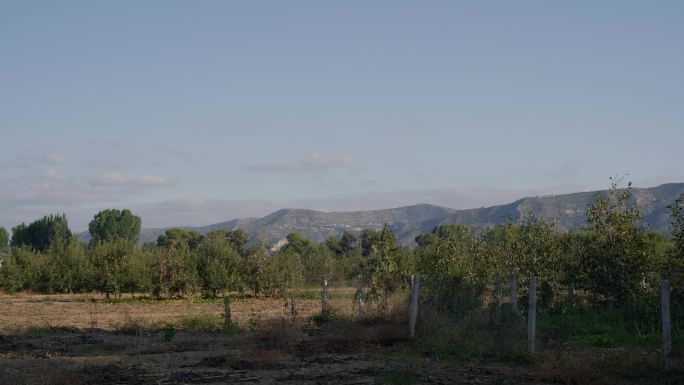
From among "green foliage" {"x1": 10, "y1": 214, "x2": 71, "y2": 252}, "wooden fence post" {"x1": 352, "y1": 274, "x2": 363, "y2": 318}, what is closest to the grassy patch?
"wooden fence post" {"x1": 352, "y1": 274, "x2": 363, "y2": 318}

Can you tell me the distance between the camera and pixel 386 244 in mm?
19234

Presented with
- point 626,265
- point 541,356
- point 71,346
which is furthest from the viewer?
point 626,265

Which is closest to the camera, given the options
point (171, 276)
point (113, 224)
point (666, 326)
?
point (666, 326)

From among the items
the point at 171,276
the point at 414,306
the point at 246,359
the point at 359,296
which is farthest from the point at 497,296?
the point at 171,276

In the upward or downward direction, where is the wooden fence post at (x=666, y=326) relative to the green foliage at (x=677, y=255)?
downward

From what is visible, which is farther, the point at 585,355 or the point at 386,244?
the point at 386,244

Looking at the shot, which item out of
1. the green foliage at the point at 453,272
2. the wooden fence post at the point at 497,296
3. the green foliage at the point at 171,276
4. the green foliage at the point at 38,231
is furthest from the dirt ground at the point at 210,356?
the green foliage at the point at 38,231

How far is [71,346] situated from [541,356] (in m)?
11.2

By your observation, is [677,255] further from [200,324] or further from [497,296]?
[200,324]

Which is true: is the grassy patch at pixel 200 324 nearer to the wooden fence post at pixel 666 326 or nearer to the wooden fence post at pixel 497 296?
the wooden fence post at pixel 497 296

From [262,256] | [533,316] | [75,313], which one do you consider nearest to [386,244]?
[533,316]

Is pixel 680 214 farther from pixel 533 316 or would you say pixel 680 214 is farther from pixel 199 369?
pixel 199 369

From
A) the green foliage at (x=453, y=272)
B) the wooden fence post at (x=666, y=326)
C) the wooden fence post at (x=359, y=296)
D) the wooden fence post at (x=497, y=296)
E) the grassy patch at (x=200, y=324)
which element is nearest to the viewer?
the wooden fence post at (x=666, y=326)

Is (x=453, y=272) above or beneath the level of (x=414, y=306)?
above
